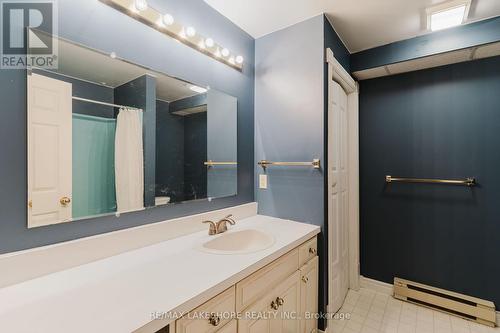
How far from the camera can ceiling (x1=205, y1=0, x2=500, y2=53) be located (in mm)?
1587

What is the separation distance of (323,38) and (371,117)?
3.60ft

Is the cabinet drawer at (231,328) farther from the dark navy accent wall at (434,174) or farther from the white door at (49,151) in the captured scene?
the dark navy accent wall at (434,174)

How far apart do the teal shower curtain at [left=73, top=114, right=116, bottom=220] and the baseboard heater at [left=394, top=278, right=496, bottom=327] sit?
98.7 inches

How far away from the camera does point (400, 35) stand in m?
1.96

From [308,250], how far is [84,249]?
1.23 m

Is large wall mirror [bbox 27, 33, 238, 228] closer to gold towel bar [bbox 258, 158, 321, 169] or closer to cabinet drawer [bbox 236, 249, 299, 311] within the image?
gold towel bar [bbox 258, 158, 321, 169]

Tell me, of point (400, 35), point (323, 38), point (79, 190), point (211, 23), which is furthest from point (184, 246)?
point (400, 35)

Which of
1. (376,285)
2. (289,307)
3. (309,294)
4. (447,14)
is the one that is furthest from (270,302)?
(447,14)

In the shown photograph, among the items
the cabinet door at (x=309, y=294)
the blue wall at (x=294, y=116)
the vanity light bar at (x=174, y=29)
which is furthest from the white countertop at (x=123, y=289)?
the vanity light bar at (x=174, y=29)

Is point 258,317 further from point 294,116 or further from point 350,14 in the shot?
point 350,14

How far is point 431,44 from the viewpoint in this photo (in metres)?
1.90

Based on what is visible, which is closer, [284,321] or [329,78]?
[284,321]

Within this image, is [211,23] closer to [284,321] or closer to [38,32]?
[38,32]

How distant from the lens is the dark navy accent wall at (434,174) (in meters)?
1.93
